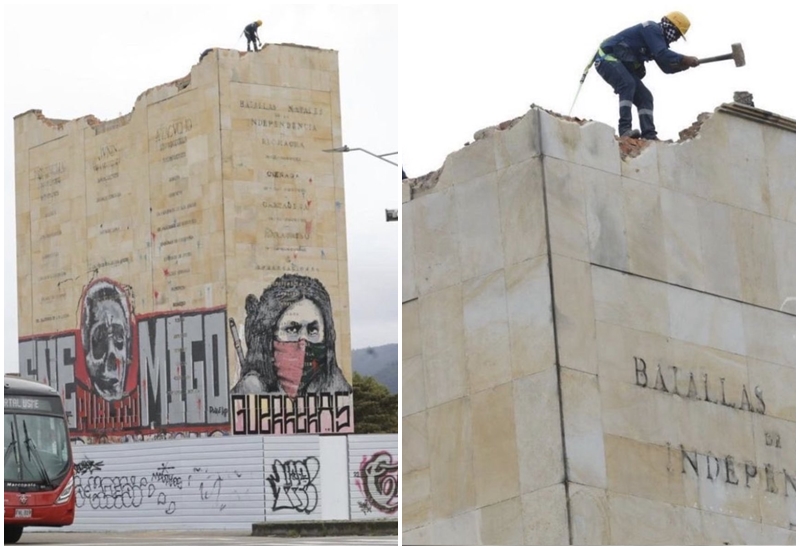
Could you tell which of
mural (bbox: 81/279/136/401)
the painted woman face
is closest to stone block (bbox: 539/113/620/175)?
the painted woman face

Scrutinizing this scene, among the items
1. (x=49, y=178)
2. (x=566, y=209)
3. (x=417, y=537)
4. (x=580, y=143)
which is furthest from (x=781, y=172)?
(x=49, y=178)

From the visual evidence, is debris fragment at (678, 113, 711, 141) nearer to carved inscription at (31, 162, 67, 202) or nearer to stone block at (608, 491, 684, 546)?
stone block at (608, 491, 684, 546)

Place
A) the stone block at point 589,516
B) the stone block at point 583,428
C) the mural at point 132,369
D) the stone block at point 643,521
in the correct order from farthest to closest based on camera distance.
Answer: the mural at point 132,369
the stone block at point 643,521
the stone block at point 583,428
the stone block at point 589,516

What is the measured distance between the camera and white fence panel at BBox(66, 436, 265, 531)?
2877 centimetres

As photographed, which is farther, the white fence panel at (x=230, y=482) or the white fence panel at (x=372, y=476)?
the white fence panel at (x=372, y=476)

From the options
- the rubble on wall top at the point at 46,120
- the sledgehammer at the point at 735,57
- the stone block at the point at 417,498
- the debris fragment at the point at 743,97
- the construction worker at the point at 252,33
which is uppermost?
the construction worker at the point at 252,33

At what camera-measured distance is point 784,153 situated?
15.3 m

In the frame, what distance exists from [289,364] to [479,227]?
16181mm

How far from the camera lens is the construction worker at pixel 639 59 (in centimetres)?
1489

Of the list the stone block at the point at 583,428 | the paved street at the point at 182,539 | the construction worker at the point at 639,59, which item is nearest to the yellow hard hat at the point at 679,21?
the construction worker at the point at 639,59

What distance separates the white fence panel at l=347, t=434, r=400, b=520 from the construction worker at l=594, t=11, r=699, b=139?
16.2 meters

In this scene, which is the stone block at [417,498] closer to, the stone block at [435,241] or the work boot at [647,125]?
the stone block at [435,241]

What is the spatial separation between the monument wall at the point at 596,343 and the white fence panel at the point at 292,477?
1496cm

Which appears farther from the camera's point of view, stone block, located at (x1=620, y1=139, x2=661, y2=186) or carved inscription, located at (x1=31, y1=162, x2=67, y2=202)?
carved inscription, located at (x1=31, y1=162, x2=67, y2=202)
